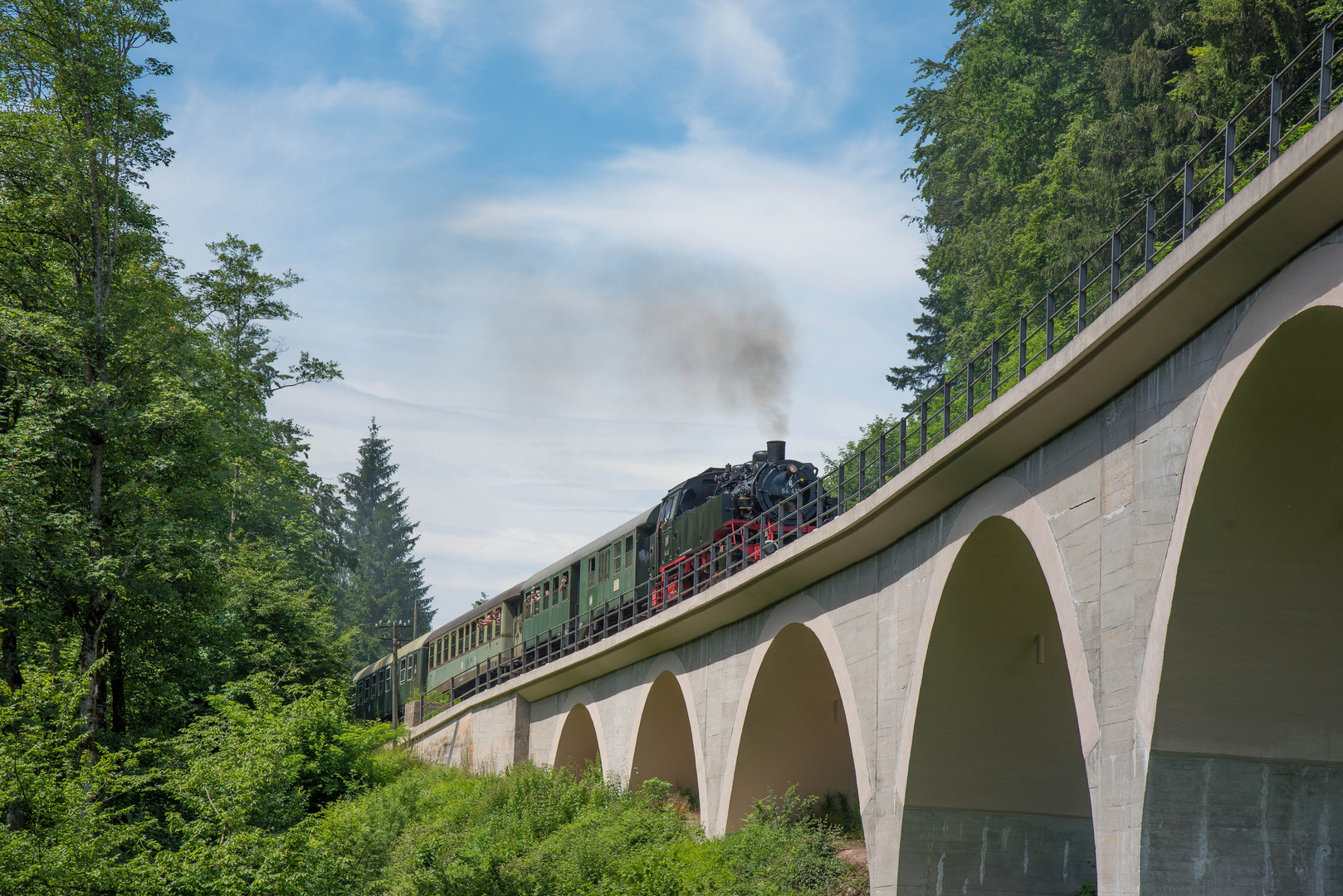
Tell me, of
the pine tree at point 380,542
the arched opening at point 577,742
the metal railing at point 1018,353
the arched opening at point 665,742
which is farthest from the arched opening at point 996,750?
the pine tree at point 380,542

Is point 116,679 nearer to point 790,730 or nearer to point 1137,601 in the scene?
point 790,730

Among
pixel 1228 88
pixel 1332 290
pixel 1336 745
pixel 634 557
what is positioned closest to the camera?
pixel 1332 290

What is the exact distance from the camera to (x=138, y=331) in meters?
22.9

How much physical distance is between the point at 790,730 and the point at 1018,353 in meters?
10.8

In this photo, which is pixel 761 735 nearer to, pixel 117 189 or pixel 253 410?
pixel 117 189

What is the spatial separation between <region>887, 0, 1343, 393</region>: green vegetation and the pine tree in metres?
67.5

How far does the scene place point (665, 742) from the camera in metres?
28.4

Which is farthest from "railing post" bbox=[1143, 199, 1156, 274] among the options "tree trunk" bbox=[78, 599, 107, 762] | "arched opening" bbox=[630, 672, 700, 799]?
"tree trunk" bbox=[78, 599, 107, 762]

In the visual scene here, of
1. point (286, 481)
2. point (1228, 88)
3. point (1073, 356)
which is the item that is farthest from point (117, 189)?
point (1228, 88)

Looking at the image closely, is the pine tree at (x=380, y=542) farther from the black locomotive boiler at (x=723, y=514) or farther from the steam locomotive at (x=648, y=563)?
the black locomotive boiler at (x=723, y=514)

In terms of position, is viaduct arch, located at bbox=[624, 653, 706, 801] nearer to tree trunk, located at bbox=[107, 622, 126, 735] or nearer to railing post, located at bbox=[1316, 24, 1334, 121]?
tree trunk, located at bbox=[107, 622, 126, 735]

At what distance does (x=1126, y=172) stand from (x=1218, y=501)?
903 inches

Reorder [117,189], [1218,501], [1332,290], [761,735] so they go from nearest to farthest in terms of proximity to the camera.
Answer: [1332,290]
[1218,501]
[761,735]
[117,189]

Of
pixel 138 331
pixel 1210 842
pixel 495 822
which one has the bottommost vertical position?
pixel 495 822
